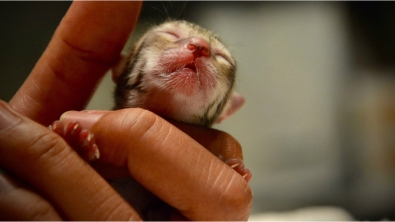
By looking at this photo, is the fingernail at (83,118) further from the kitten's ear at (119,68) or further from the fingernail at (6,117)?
the kitten's ear at (119,68)

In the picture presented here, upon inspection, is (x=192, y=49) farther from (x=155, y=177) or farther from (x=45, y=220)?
(x=45, y=220)

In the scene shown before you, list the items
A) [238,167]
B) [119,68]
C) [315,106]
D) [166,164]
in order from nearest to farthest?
[166,164] → [238,167] → [119,68] → [315,106]

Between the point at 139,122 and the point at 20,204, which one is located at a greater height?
the point at 139,122

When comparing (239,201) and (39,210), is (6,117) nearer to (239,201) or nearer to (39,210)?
(39,210)

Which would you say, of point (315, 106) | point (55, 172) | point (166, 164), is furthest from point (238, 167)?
point (315, 106)

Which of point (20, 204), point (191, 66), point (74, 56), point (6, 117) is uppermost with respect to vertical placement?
point (191, 66)

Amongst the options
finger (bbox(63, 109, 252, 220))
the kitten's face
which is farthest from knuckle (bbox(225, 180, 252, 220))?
the kitten's face

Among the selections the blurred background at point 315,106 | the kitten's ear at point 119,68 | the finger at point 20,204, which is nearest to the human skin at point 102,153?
the finger at point 20,204
